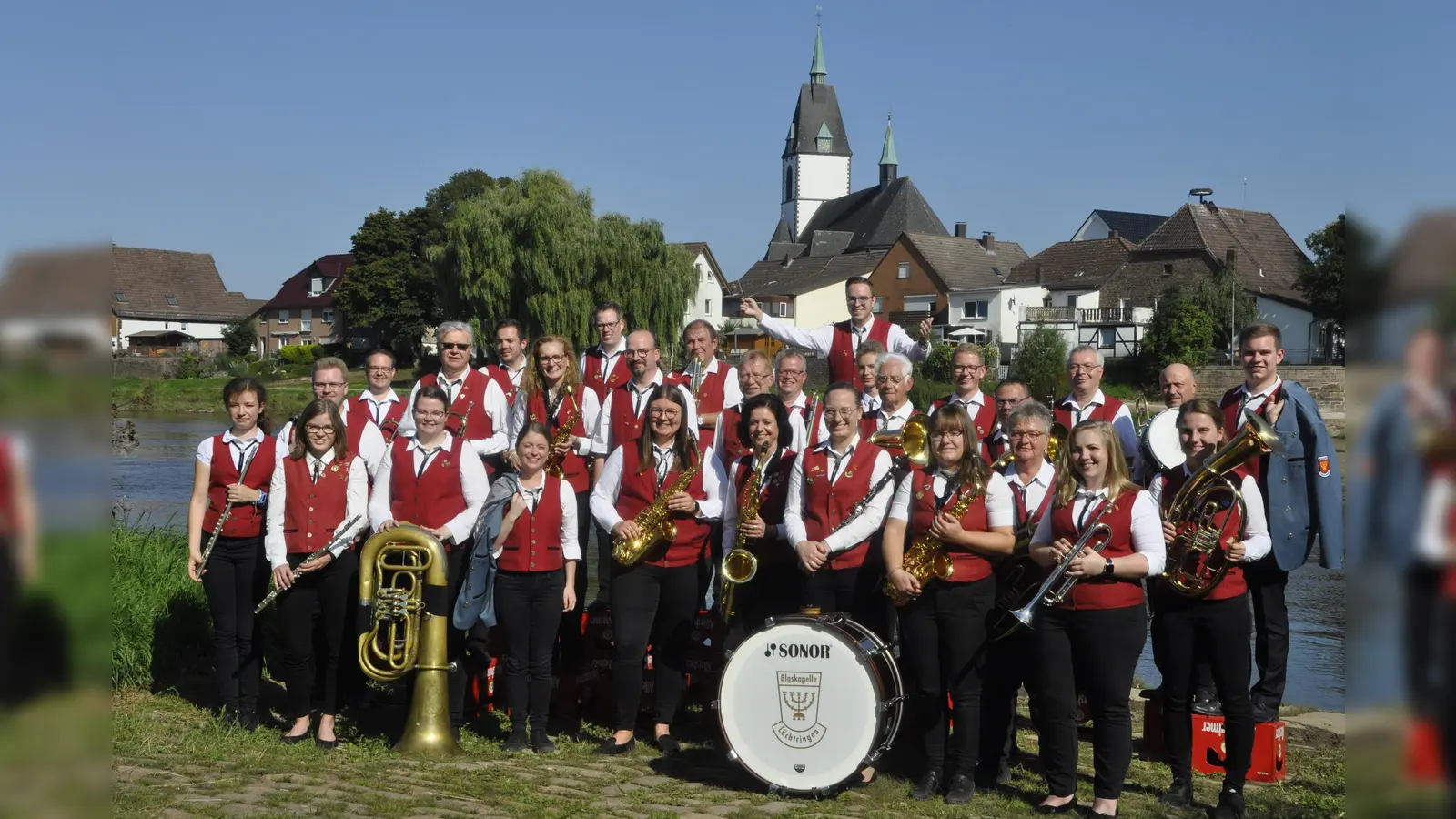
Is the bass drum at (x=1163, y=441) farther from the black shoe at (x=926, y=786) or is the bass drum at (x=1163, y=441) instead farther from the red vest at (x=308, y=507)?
the red vest at (x=308, y=507)

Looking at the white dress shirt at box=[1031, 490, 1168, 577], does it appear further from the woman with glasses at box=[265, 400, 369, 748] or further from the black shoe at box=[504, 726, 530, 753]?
the woman with glasses at box=[265, 400, 369, 748]

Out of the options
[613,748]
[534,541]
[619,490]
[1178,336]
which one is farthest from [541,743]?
[1178,336]

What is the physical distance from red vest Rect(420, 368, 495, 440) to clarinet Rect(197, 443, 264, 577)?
128 centimetres

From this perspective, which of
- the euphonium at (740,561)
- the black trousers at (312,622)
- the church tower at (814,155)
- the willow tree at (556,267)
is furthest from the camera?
the church tower at (814,155)

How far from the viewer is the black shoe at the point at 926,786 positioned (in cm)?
602

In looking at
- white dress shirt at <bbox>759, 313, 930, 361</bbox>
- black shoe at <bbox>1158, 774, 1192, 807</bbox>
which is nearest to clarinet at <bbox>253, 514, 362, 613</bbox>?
white dress shirt at <bbox>759, 313, 930, 361</bbox>

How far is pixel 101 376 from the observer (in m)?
1.22

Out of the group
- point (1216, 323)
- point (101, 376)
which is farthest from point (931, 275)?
point (101, 376)

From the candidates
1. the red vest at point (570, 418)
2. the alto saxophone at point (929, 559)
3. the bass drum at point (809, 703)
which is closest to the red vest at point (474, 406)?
the red vest at point (570, 418)

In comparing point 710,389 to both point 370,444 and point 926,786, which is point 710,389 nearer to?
point 370,444

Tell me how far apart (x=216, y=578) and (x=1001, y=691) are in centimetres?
420

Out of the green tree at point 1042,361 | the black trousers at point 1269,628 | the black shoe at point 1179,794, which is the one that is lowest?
the black shoe at point 1179,794

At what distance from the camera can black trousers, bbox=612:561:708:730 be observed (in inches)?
268

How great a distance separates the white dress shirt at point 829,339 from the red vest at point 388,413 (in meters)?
2.39
